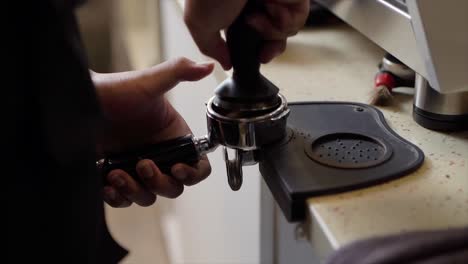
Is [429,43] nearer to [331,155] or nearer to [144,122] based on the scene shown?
[331,155]

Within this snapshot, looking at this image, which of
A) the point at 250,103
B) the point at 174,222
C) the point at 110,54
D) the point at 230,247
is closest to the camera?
the point at 250,103

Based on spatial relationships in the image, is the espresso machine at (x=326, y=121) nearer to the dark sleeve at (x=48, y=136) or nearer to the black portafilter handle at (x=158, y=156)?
the black portafilter handle at (x=158, y=156)

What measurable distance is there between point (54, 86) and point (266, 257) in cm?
43

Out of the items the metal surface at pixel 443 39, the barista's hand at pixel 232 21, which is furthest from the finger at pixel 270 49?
the metal surface at pixel 443 39

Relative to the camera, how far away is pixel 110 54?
5.71ft

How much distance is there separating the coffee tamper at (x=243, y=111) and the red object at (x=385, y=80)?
0.13 meters

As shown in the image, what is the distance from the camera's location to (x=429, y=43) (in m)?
0.40

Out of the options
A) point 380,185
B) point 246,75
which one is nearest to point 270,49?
point 246,75

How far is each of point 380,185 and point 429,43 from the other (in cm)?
10

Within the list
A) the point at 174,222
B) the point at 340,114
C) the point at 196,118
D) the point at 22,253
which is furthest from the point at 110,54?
the point at 22,253

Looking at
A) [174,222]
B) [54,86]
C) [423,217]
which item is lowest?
[174,222]

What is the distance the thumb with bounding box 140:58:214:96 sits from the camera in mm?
505

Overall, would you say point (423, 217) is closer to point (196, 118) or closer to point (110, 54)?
point (196, 118)

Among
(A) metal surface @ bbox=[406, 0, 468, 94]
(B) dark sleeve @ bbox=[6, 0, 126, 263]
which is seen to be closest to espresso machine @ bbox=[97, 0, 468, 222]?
(A) metal surface @ bbox=[406, 0, 468, 94]
